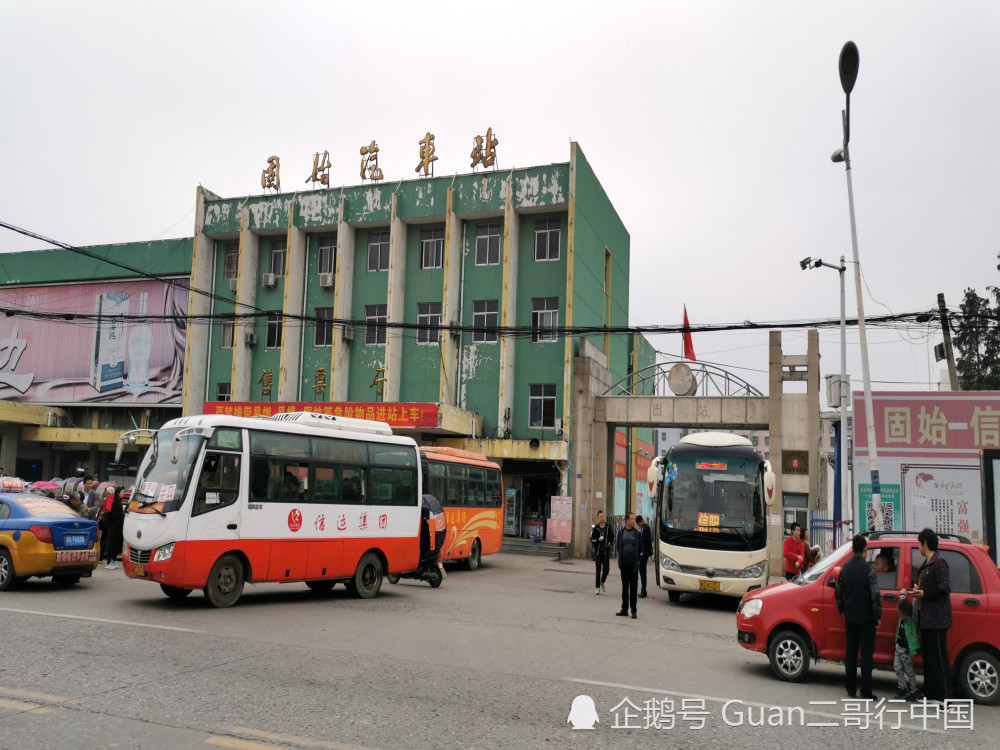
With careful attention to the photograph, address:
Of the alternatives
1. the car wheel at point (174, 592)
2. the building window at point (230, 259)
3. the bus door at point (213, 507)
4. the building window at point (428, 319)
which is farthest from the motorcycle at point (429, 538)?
the building window at point (230, 259)

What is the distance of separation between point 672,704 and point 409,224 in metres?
31.0

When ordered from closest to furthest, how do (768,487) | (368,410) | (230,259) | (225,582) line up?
(225,582), (768,487), (368,410), (230,259)

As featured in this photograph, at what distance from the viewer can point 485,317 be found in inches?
1377

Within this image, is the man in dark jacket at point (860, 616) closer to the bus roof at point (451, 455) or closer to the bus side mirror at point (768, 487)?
the bus side mirror at point (768, 487)

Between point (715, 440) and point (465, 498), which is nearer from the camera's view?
point (715, 440)

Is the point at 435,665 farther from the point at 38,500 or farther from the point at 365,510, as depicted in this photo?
the point at 38,500

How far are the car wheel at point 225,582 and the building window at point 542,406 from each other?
21154 mm

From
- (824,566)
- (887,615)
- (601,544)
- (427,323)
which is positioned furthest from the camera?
(427,323)

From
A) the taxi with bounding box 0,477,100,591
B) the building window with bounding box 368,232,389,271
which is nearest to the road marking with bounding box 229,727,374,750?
the taxi with bounding box 0,477,100,591

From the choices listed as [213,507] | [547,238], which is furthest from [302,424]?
[547,238]

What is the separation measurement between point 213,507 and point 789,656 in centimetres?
879

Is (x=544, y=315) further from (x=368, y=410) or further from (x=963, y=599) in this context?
(x=963, y=599)

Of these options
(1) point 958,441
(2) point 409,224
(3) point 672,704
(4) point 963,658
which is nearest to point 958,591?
(4) point 963,658

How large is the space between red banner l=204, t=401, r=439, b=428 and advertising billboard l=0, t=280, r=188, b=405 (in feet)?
27.2
